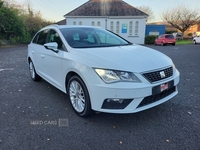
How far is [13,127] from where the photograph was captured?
99.7 inches

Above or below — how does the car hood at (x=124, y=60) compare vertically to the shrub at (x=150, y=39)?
above

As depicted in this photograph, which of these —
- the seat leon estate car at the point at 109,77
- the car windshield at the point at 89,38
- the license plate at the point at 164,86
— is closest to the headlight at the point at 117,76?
the seat leon estate car at the point at 109,77

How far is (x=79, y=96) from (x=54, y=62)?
100cm

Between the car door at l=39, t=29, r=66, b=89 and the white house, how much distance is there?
23280mm

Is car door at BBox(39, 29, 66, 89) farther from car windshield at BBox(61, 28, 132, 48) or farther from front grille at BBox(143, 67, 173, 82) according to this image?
front grille at BBox(143, 67, 173, 82)

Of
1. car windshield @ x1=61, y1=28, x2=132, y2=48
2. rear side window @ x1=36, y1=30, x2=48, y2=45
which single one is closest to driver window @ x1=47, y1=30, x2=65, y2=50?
car windshield @ x1=61, y1=28, x2=132, y2=48

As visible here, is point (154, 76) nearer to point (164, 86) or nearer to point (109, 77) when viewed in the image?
point (164, 86)

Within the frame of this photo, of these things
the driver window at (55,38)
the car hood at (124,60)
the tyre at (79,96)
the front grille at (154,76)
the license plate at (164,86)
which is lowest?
the tyre at (79,96)

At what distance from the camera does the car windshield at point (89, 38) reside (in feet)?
10.3

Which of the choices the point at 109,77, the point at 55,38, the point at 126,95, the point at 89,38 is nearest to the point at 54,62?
the point at 55,38

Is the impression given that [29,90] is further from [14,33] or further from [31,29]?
[31,29]

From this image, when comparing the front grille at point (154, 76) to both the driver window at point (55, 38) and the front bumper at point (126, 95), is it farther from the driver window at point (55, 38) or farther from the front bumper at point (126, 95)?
the driver window at point (55, 38)

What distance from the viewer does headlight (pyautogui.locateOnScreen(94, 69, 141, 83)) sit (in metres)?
2.24

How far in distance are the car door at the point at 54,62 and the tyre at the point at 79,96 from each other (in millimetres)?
451
